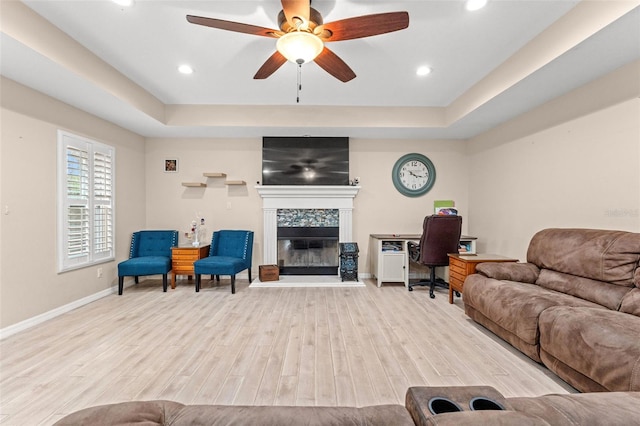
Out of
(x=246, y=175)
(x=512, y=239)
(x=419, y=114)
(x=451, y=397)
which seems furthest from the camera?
(x=246, y=175)

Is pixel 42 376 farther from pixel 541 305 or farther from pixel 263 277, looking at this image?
pixel 541 305

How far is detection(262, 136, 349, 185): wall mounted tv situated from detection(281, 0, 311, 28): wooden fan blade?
9.57 feet

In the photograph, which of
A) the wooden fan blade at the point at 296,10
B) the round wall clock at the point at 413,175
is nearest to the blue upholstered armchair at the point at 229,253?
the round wall clock at the point at 413,175

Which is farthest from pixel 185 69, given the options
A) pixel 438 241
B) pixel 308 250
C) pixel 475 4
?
pixel 438 241

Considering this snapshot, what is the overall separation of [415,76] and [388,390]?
3.29 meters

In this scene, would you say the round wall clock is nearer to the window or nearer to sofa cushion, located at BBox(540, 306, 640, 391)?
sofa cushion, located at BBox(540, 306, 640, 391)

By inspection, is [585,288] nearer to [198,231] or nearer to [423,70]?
[423,70]

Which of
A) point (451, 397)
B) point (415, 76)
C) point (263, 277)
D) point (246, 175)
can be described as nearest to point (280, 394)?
point (451, 397)

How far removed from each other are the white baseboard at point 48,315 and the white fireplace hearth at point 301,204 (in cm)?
237

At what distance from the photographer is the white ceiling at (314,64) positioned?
233cm

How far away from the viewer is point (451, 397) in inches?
35.9

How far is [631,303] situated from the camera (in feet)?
6.90

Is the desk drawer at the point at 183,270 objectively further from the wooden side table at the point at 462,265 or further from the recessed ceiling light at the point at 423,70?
the recessed ceiling light at the point at 423,70

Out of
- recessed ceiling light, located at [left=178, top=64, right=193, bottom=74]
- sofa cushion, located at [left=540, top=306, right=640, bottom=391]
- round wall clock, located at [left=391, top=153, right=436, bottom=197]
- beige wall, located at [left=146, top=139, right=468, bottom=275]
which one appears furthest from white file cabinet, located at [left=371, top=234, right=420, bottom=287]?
recessed ceiling light, located at [left=178, top=64, right=193, bottom=74]
